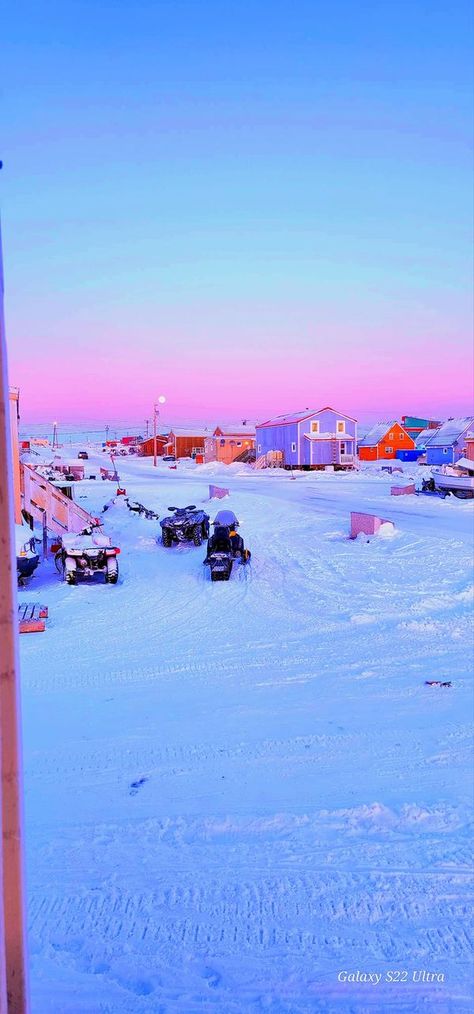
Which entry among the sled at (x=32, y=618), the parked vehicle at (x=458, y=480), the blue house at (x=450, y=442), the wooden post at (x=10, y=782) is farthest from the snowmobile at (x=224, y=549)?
the blue house at (x=450, y=442)

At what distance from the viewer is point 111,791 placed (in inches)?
200

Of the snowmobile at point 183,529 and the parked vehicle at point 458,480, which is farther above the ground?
the parked vehicle at point 458,480

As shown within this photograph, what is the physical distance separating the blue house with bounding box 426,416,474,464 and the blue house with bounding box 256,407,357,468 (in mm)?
7383

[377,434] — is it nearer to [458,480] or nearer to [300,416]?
[300,416]

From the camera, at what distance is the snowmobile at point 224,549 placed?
44.8 feet

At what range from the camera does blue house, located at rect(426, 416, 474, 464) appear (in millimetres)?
52812

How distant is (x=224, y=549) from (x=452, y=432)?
45287 mm

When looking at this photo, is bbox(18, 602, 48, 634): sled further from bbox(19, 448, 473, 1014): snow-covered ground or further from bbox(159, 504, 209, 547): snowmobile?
bbox(159, 504, 209, 547): snowmobile

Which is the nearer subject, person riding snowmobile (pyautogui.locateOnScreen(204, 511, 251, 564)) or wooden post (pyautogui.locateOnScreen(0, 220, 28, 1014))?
wooden post (pyautogui.locateOnScreen(0, 220, 28, 1014))

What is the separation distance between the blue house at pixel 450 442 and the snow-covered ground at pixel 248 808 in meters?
44.5

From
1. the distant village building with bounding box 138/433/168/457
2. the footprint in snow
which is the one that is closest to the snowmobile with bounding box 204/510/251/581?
the footprint in snow

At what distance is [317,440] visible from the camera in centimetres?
5534

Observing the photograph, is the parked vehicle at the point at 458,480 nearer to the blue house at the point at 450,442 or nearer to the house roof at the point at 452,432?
the blue house at the point at 450,442

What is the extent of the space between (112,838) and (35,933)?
3.13ft
